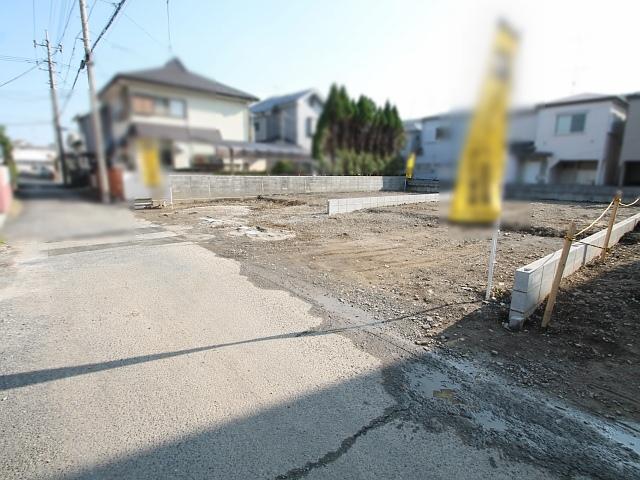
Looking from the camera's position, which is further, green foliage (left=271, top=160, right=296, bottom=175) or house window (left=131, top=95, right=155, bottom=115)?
green foliage (left=271, top=160, right=296, bottom=175)

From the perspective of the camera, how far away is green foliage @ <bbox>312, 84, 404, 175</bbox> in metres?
1.23

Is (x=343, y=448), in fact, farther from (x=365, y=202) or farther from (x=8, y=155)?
(x=365, y=202)

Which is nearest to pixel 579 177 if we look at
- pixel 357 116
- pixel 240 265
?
pixel 357 116

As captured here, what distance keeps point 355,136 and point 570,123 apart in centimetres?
115

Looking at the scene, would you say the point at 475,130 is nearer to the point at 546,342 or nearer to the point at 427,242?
the point at 546,342

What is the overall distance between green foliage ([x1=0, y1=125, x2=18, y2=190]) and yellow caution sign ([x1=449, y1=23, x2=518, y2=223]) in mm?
1161

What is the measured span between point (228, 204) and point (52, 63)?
1234 cm

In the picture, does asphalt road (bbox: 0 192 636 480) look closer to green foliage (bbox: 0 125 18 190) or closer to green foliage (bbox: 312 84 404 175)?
green foliage (bbox: 0 125 18 190)

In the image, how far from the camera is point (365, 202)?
41.3ft

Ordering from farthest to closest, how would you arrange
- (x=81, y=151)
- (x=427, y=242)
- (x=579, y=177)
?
(x=427, y=242)
(x=579, y=177)
(x=81, y=151)

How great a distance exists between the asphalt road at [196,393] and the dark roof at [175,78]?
0.37 meters

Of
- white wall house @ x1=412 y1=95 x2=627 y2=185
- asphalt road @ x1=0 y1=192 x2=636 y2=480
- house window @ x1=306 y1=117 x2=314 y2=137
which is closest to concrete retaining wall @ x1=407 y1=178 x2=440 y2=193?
white wall house @ x1=412 y1=95 x2=627 y2=185

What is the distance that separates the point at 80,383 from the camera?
2785mm

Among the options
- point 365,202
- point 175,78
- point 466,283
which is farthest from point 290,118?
point 365,202
